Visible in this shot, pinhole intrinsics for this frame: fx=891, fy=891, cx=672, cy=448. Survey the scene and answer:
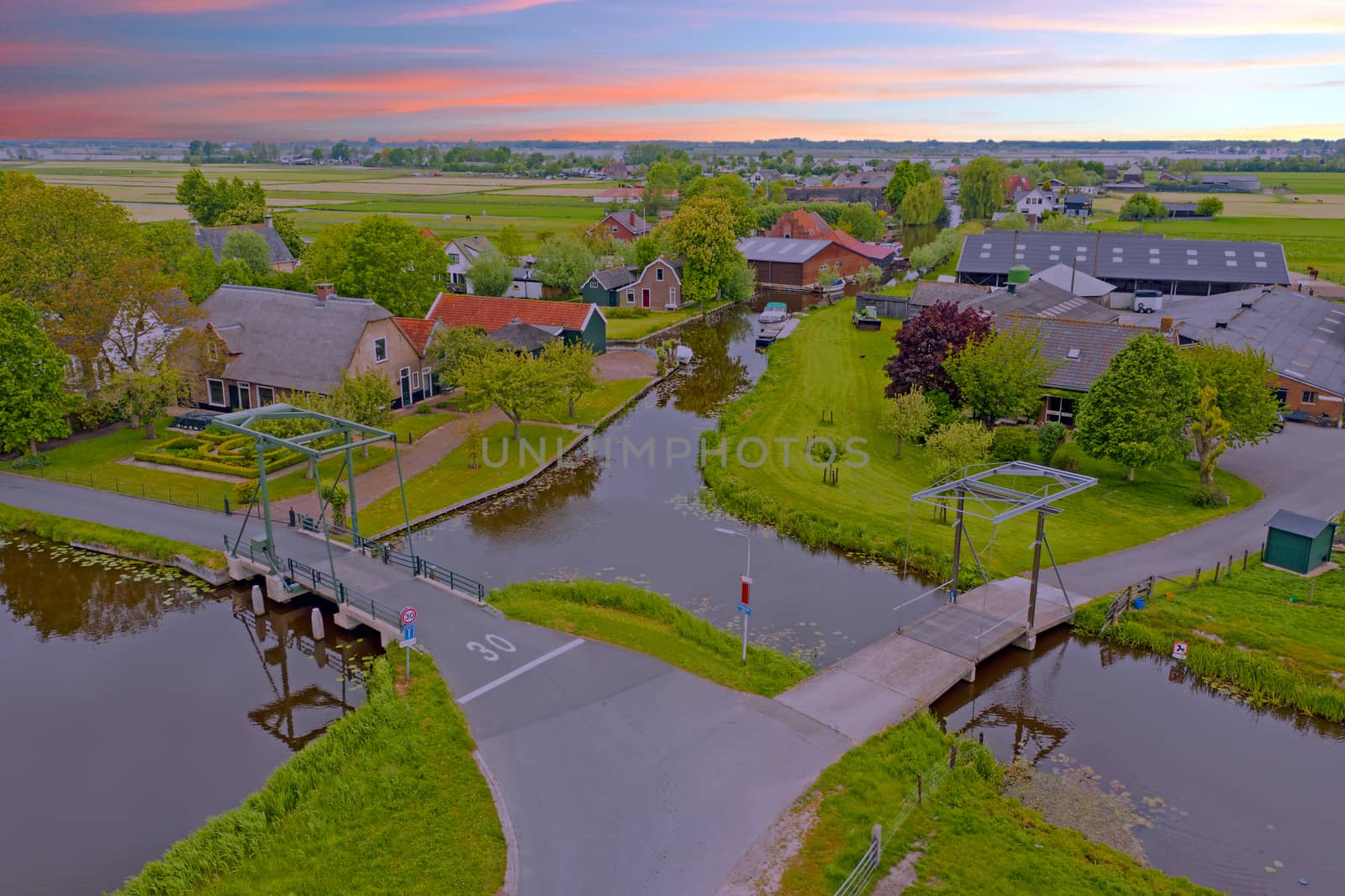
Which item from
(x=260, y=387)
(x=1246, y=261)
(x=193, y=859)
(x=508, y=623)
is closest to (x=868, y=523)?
(x=508, y=623)

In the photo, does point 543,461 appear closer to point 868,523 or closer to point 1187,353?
point 868,523

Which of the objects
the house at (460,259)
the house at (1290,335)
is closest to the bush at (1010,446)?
the house at (1290,335)

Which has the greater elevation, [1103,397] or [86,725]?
[1103,397]

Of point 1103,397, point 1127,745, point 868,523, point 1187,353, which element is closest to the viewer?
point 1127,745

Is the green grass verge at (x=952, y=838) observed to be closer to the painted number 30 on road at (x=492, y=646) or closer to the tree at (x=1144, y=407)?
the painted number 30 on road at (x=492, y=646)

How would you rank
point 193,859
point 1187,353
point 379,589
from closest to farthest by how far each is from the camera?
point 193,859, point 379,589, point 1187,353

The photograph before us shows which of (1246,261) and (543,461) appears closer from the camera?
(543,461)

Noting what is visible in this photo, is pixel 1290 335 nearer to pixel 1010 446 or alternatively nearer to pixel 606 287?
pixel 1010 446
